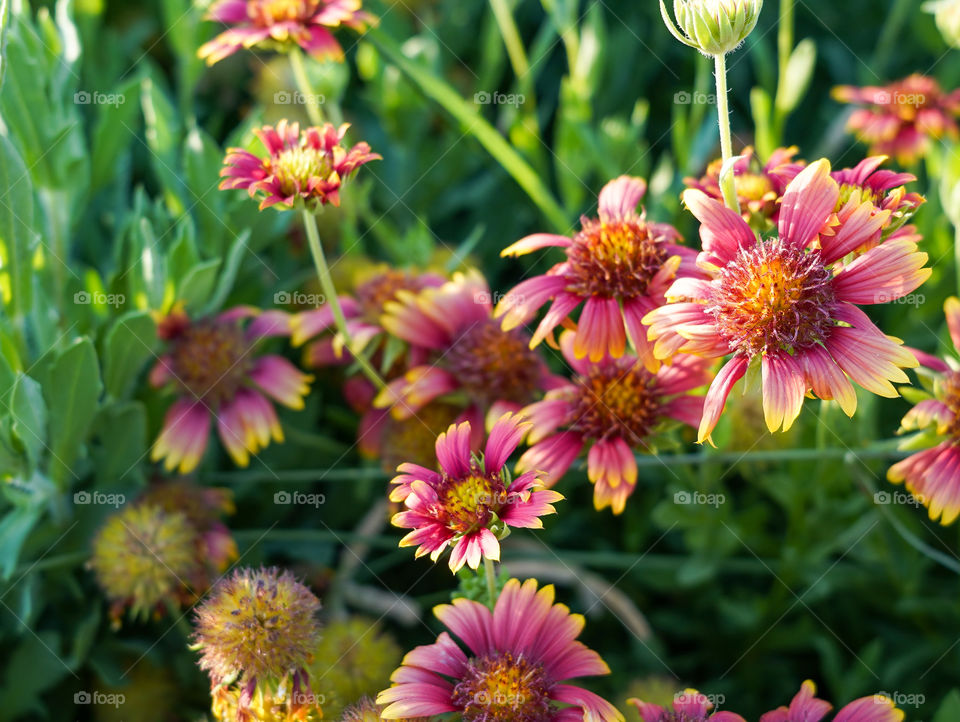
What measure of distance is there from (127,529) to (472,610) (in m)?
0.60

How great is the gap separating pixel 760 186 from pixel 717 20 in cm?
27

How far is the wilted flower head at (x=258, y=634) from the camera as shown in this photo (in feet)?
3.48

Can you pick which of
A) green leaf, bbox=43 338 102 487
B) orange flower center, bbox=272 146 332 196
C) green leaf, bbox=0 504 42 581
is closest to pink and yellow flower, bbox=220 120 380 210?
orange flower center, bbox=272 146 332 196

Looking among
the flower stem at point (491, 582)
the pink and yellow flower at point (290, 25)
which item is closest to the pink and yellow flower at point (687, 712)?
the flower stem at point (491, 582)

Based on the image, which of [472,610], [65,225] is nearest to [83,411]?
[65,225]

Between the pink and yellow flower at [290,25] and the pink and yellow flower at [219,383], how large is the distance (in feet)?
1.36

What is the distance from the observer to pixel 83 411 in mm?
1371

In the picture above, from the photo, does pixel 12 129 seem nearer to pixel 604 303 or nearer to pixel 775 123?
pixel 604 303

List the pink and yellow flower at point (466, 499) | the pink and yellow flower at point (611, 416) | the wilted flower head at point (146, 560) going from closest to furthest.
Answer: the pink and yellow flower at point (466, 499), the pink and yellow flower at point (611, 416), the wilted flower head at point (146, 560)

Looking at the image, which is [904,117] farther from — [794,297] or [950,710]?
[950,710]

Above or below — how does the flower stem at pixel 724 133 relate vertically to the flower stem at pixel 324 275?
above

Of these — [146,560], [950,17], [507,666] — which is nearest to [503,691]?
[507,666]

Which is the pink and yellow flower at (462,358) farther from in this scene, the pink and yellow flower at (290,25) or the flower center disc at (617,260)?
the pink and yellow flower at (290,25)

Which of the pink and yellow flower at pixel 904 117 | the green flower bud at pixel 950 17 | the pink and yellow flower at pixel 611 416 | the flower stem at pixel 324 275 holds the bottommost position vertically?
the pink and yellow flower at pixel 611 416
